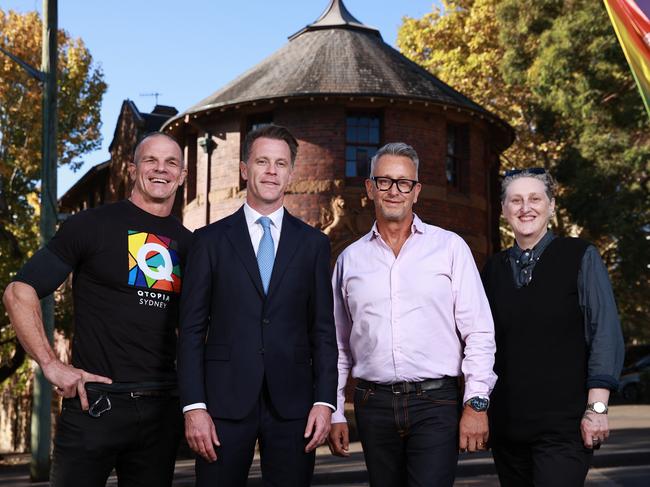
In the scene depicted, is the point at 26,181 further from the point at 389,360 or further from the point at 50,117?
the point at 389,360

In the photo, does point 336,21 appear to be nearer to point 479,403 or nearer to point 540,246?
point 540,246

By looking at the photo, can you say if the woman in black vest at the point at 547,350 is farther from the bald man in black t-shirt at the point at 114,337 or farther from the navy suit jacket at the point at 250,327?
the bald man in black t-shirt at the point at 114,337

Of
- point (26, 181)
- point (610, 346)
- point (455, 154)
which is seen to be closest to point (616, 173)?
point (455, 154)

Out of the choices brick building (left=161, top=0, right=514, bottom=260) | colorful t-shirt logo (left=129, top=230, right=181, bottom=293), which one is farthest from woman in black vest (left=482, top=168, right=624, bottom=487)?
brick building (left=161, top=0, right=514, bottom=260)

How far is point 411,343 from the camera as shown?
14.1ft

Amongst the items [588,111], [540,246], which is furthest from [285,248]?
[588,111]

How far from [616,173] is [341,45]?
28.2 feet

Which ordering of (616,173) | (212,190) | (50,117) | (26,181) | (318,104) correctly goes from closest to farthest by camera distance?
(50,117), (318,104), (212,190), (616,173), (26,181)

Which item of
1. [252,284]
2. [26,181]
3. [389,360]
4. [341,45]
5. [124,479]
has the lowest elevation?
[124,479]

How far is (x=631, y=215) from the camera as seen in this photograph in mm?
24844

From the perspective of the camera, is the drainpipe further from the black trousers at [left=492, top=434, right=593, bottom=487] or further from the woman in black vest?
the black trousers at [left=492, top=434, right=593, bottom=487]

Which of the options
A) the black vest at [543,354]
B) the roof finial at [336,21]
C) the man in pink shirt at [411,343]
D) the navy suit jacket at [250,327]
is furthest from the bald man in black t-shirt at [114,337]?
the roof finial at [336,21]

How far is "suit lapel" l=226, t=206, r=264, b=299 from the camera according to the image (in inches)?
165

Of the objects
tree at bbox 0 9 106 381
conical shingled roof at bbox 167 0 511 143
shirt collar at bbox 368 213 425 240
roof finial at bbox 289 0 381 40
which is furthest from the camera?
tree at bbox 0 9 106 381
